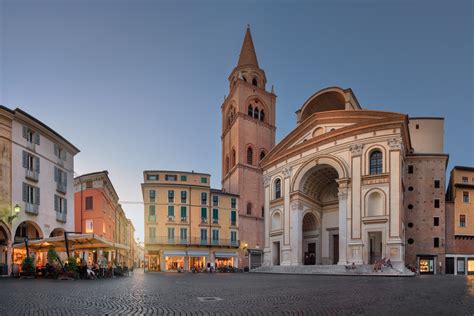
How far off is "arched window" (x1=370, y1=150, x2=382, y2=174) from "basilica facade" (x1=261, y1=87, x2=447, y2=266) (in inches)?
3.4

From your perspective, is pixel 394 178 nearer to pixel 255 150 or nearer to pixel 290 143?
pixel 290 143

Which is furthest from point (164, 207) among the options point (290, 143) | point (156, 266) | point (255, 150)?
point (290, 143)

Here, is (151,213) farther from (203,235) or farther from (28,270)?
(28,270)

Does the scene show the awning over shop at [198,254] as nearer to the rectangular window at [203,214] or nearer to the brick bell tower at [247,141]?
the rectangular window at [203,214]

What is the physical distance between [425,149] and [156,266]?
36.7m

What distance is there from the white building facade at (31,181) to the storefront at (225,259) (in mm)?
23064

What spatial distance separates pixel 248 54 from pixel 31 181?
142 ft

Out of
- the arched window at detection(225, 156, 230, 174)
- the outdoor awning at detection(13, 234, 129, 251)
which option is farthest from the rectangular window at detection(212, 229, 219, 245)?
the outdoor awning at detection(13, 234, 129, 251)

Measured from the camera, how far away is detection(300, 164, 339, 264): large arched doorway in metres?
40.3

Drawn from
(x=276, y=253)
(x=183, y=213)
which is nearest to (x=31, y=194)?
(x=276, y=253)

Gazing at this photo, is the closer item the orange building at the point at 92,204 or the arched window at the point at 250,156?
the orange building at the point at 92,204

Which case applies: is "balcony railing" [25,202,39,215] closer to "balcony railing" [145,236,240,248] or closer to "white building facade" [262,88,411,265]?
"white building facade" [262,88,411,265]

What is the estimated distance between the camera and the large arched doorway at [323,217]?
4028 centimetres

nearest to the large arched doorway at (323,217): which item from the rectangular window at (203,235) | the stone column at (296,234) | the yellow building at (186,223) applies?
the stone column at (296,234)
